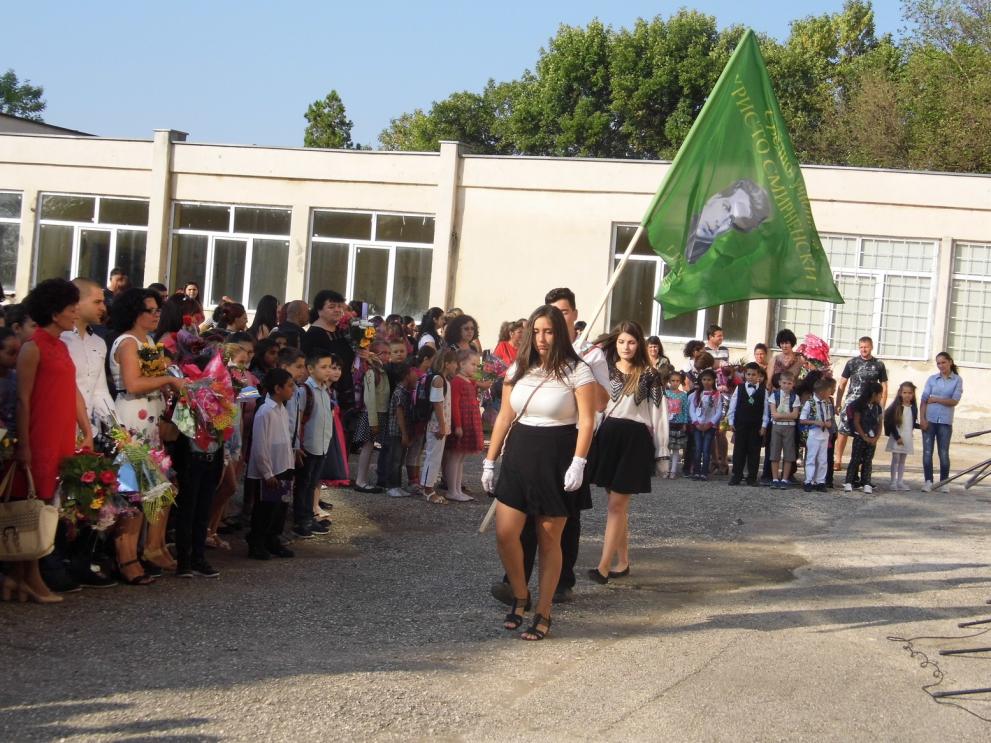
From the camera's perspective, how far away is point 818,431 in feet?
51.3

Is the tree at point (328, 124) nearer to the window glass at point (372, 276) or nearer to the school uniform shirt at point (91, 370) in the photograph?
the window glass at point (372, 276)

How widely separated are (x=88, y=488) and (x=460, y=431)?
538 cm

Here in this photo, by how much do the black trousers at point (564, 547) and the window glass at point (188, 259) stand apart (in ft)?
75.4

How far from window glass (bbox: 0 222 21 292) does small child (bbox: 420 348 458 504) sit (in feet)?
71.5

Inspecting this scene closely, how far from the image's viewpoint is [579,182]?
26.5 metres

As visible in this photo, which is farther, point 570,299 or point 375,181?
point 375,181

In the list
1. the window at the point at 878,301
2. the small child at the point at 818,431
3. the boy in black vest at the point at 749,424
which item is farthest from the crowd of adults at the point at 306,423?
the window at the point at 878,301

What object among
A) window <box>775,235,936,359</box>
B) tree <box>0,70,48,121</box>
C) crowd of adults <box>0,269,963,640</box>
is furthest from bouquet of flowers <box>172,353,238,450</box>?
tree <box>0,70,48,121</box>

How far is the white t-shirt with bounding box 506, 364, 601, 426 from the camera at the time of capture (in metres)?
7.31

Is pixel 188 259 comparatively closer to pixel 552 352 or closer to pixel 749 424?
pixel 749 424

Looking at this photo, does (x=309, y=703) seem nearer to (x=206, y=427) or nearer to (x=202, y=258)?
(x=206, y=427)

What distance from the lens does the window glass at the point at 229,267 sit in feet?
96.5

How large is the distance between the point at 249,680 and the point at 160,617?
56.9 inches

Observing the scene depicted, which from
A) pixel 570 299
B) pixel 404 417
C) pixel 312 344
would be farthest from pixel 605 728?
pixel 404 417
